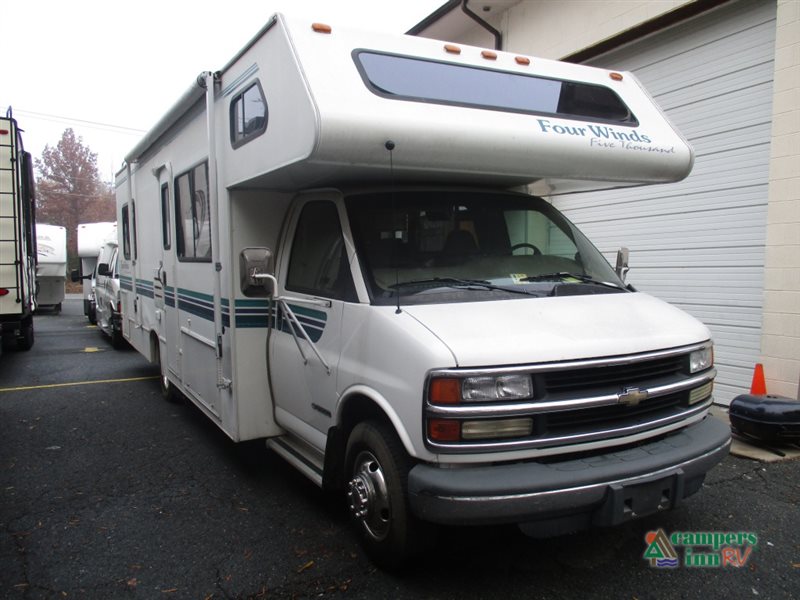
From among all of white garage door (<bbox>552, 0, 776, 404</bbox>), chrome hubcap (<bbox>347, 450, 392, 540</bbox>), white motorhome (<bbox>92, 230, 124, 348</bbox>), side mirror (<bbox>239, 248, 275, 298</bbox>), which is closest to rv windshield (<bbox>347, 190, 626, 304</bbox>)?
side mirror (<bbox>239, 248, 275, 298</bbox>)

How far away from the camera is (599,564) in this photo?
3.36 meters

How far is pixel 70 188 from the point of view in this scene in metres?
51.5

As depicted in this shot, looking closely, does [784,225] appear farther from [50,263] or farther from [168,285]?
[50,263]

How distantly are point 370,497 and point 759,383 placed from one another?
4.43 m

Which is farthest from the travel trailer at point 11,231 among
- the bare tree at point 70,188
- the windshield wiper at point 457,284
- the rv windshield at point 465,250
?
the bare tree at point 70,188

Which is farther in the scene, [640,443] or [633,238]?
[633,238]

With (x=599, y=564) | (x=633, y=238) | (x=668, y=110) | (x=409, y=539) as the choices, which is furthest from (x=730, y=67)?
(x=409, y=539)

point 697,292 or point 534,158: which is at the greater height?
point 534,158

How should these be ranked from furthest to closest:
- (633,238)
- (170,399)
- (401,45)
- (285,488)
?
(633,238)
(170,399)
(285,488)
(401,45)

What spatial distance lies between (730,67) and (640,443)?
5.13m

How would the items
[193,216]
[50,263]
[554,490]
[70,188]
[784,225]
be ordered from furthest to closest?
[70,188] < [50,263] < [784,225] < [193,216] < [554,490]

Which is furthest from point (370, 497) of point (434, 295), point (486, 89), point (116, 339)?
point (116, 339)

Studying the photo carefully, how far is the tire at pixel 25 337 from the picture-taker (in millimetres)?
10348

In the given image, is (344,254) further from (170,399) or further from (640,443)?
(170,399)
